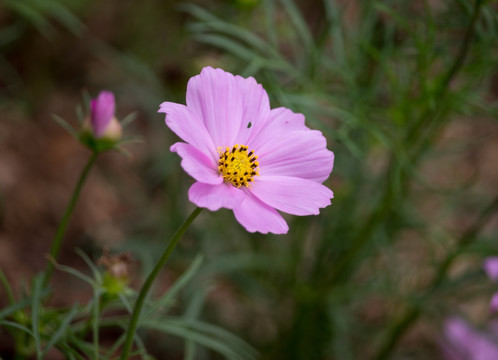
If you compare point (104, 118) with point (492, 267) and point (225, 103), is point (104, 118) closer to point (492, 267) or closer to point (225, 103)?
point (225, 103)

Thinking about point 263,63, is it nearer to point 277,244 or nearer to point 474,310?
point 277,244

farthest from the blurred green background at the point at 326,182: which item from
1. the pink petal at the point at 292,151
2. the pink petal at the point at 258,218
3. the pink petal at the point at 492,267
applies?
the pink petal at the point at 258,218

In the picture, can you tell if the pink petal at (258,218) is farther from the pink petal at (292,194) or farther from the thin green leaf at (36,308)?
the thin green leaf at (36,308)

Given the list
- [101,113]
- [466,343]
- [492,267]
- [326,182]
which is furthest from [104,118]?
[466,343]

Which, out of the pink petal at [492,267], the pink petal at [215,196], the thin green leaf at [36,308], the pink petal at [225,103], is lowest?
the thin green leaf at [36,308]

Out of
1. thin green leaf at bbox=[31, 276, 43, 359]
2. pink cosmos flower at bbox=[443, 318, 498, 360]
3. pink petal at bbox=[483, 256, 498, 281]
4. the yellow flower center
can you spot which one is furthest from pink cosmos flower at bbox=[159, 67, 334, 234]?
pink cosmos flower at bbox=[443, 318, 498, 360]

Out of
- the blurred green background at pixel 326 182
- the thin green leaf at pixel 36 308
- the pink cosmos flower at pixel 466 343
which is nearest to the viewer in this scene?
the thin green leaf at pixel 36 308
